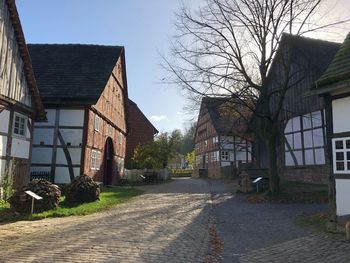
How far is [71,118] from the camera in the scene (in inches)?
861

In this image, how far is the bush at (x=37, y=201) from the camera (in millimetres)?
Answer: 13508

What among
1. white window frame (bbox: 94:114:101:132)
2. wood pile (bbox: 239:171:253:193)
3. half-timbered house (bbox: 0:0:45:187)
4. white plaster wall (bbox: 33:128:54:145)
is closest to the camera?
half-timbered house (bbox: 0:0:45:187)

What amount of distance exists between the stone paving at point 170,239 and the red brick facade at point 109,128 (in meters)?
8.48

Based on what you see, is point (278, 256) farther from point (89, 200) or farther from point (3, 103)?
point (3, 103)

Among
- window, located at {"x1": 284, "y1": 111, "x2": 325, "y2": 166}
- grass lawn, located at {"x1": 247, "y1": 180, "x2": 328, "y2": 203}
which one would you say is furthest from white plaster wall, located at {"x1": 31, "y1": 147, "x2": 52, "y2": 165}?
window, located at {"x1": 284, "y1": 111, "x2": 325, "y2": 166}

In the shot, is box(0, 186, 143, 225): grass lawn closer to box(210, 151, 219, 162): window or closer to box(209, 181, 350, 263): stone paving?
box(209, 181, 350, 263): stone paving

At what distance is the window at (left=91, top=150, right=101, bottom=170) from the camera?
2386 centimetres

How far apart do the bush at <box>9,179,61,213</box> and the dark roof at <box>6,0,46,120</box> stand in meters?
5.28

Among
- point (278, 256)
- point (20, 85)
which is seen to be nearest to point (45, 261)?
point (278, 256)

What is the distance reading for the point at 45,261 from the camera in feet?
24.4

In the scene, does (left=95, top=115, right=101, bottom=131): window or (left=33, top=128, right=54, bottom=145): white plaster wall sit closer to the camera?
(left=33, top=128, right=54, bottom=145): white plaster wall

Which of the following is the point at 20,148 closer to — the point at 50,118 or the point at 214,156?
the point at 50,118

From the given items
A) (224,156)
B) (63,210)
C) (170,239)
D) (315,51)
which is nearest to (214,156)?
(224,156)

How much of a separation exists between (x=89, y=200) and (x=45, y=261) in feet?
30.9
